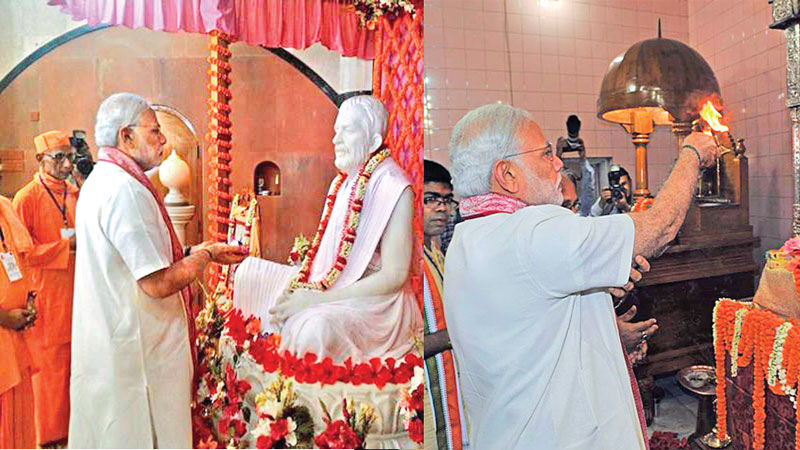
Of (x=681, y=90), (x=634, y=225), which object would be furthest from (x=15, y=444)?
(x=681, y=90)

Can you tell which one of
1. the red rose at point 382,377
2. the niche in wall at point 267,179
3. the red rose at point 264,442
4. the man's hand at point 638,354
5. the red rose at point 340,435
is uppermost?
the niche in wall at point 267,179

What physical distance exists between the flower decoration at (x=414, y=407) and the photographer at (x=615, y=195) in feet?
2.31

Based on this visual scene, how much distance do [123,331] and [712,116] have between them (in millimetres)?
1572

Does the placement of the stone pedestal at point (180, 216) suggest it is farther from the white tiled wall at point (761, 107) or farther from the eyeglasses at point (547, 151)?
the white tiled wall at point (761, 107)

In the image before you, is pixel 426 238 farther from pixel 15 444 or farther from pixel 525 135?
pixel 15 444

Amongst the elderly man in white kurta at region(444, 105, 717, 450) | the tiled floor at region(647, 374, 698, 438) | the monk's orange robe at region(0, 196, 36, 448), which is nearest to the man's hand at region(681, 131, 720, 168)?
the elderly man in white kurta at region(444, 105, 717, 450)

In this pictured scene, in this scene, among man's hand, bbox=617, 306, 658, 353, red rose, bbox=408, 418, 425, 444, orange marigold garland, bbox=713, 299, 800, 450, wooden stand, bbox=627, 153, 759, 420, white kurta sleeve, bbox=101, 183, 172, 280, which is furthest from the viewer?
red rose, bbox=408, 418, 425, 444

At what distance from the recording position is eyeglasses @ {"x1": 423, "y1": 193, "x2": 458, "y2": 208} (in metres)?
1.53

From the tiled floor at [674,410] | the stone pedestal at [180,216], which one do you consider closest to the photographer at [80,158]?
the stone pedestal at [180,216]

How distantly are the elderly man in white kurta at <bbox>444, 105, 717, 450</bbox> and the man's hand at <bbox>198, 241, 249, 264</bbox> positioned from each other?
A: 0.64 meters

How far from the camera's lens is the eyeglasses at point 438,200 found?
Result: 60.3 inches

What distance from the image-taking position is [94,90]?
5.13 feet

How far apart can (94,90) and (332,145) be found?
27.1 inches

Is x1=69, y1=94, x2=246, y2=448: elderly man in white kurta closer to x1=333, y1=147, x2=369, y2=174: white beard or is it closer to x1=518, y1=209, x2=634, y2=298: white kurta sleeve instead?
x1=333, y1=147, x2=369, y2=174: white beard
